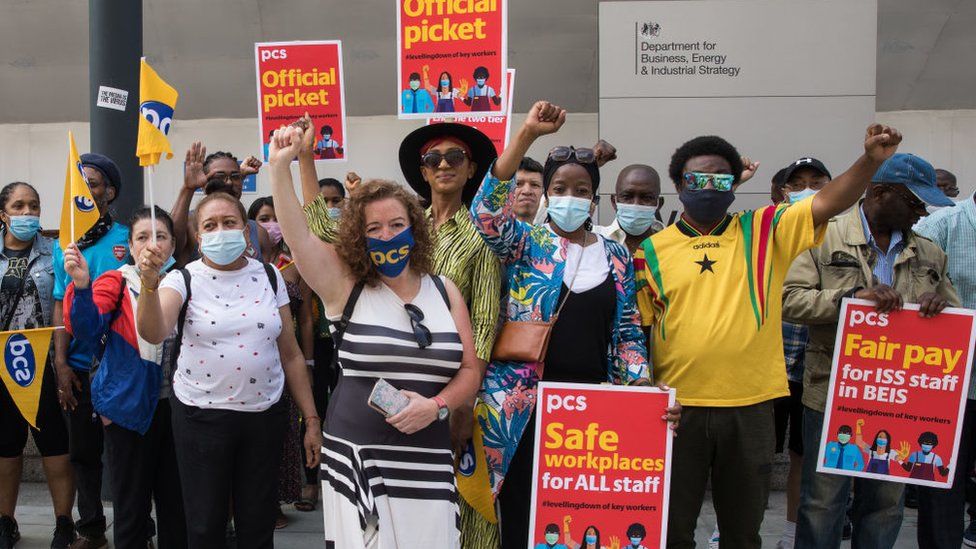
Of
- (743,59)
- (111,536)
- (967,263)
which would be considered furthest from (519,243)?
(743,59)

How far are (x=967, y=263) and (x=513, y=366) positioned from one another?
2599mm

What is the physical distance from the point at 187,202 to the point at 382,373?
2374 millimetres

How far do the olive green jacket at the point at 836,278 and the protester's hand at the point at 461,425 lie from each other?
66.1 inches

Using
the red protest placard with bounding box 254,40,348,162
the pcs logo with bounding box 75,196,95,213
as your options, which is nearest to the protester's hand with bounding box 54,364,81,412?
the pcs logo with bounding box 75,196,95,213

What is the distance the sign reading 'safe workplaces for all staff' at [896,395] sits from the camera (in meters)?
4.08

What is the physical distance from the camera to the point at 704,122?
6828mm

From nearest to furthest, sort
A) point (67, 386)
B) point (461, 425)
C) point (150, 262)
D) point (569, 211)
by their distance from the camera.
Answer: point (461, 425) → point (150, 262) → point (569, 211) → point (67, 386)

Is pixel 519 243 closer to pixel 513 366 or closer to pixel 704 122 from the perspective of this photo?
pixel 513 366

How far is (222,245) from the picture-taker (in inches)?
162

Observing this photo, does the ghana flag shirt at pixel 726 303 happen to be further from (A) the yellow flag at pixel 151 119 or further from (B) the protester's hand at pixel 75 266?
(B) the protester's hand at pixel 75 266

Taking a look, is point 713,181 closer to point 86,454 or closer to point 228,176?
point 228,176

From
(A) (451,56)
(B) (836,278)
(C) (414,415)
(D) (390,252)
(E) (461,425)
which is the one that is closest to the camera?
(C) (414,415)

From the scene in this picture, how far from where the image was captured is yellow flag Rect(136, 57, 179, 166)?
14.0 ft

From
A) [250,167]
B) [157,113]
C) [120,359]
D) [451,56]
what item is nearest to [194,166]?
[157,113]
